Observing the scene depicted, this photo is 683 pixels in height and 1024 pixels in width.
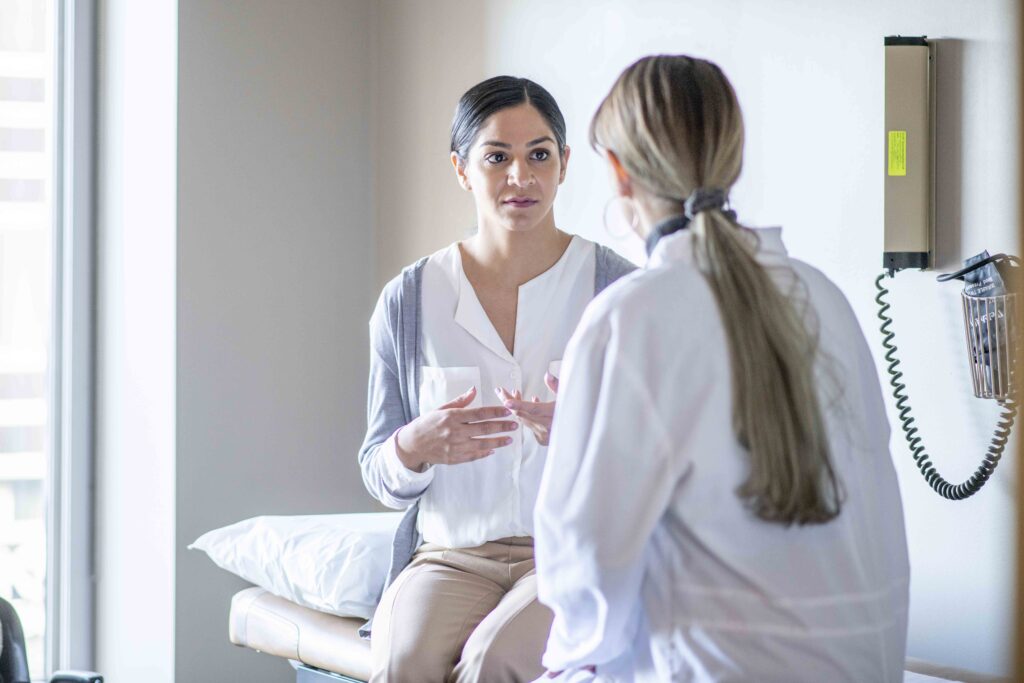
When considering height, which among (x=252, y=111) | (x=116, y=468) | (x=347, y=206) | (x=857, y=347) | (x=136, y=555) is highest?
(x=252, y=111)

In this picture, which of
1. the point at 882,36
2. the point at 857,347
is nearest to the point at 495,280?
the point at 882,36

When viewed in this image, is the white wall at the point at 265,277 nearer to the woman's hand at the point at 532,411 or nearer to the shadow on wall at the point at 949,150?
the woman's hand at the point at 532,411

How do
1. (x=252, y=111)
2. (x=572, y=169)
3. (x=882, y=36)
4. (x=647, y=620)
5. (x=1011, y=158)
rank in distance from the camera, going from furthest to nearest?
(x=252, y=111), (x=572, y=169), (x=882, y=36), (x=1011, y=158), (x=647, y=620)

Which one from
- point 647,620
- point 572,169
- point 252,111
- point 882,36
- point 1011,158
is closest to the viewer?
point 647,620

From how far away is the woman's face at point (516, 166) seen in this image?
2.07 m

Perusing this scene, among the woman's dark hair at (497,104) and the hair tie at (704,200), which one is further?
the woman's dark hair at (497,104)

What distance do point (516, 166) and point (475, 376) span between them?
38 centimetres

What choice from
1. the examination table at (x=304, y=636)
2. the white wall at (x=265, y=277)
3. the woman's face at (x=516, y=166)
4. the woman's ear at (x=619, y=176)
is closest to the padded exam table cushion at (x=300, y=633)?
the examination table at (x=304, y=636)

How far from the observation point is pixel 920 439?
1960 mm

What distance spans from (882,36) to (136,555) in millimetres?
2423

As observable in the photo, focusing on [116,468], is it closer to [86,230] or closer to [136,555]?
[136,555]

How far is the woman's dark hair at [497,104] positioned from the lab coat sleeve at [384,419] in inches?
13.2

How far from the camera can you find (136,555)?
329cm

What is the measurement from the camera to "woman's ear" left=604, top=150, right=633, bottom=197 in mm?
1290
